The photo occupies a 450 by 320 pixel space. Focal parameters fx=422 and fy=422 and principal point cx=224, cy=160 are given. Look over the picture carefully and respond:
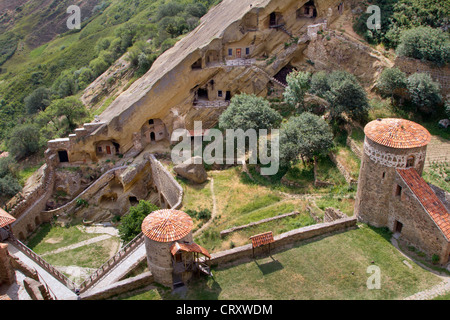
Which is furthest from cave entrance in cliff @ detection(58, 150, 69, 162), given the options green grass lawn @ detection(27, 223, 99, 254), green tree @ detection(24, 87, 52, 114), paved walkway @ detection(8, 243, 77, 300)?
green tree @ detection(24, 87, 52, 114)

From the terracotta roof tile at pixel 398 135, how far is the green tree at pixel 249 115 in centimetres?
1351

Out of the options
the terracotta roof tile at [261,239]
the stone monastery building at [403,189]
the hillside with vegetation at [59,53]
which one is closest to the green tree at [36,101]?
the hillside with vegetation at [59,53]

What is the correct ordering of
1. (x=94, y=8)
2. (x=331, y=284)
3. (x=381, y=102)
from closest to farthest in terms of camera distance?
(x=331, y=284) → (x=381, y=102) → (x=94, y=8)

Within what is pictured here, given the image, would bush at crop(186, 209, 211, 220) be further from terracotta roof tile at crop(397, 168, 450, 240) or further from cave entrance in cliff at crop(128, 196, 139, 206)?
terracotta roof tile at crop(397, 168, 450, 240)

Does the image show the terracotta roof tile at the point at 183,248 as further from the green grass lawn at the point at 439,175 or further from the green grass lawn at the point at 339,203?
the green grass lawn at the point at 439,175

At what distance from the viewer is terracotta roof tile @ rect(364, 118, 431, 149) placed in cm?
2420

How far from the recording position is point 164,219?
926 inches

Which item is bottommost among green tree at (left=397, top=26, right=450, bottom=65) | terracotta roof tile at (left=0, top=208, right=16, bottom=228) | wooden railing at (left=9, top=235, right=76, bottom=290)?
wooden railing at (left=9, top=235, right=76, bottom=290)

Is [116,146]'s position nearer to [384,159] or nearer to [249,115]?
[249,115]

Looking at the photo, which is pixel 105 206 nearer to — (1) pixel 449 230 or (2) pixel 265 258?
(2) pixel 265 258

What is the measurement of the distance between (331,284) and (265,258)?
4.19 metres

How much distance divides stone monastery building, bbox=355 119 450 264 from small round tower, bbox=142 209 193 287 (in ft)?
38.2

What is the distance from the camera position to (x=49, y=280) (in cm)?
3019

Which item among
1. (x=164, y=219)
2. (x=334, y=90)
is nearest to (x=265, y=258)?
(x=164, y=219)
